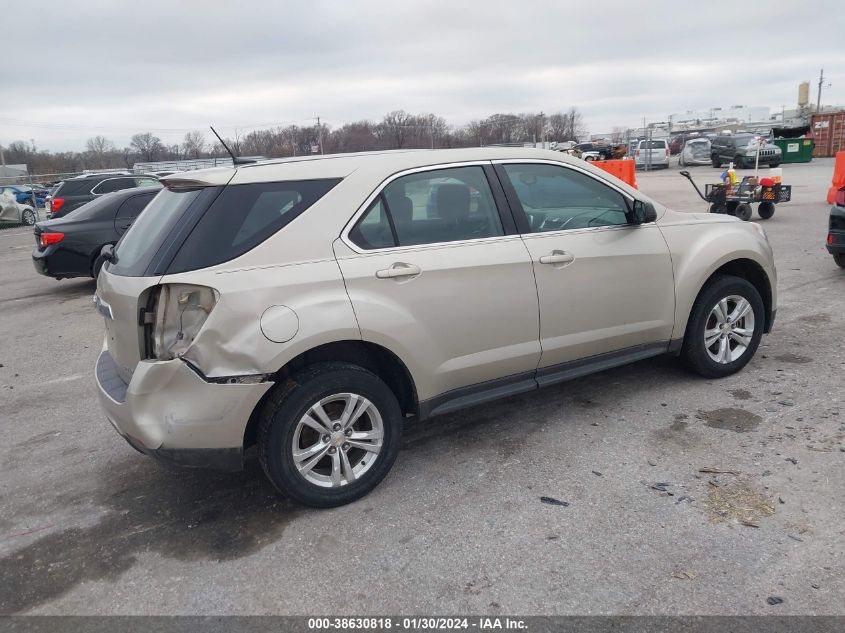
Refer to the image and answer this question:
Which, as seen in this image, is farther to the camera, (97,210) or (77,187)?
(77,187)

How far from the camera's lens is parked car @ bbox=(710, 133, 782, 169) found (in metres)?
32.2

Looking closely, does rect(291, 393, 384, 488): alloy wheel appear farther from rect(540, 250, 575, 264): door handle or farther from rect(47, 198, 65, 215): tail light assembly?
rect(47, 198, 65, 215): tail light assembly

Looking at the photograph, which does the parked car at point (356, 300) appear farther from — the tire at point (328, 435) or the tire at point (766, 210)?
the tire at point (766, 210)

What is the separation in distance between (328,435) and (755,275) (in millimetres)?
3610

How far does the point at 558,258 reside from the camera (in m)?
4.00

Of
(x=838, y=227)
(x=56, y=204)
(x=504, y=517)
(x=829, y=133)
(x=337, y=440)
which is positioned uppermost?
(x=829, y=133)

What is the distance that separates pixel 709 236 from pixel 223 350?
Answer: 3467 millimetres

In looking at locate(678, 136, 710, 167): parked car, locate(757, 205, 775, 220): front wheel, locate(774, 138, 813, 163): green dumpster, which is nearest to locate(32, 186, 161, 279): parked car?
locate(757, 205, 775, 220): front wheel

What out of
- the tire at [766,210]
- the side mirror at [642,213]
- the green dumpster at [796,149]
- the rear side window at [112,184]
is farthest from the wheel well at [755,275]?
the green dumpster at [796,149]

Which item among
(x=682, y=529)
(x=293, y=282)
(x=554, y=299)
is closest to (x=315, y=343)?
(x=293, y=282)

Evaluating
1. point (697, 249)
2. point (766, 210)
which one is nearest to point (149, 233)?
point (697, 249)

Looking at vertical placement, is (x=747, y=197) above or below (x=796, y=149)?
below

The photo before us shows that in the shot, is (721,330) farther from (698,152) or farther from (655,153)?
(655,153)

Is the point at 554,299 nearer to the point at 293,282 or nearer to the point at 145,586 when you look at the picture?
the point at 293,282
